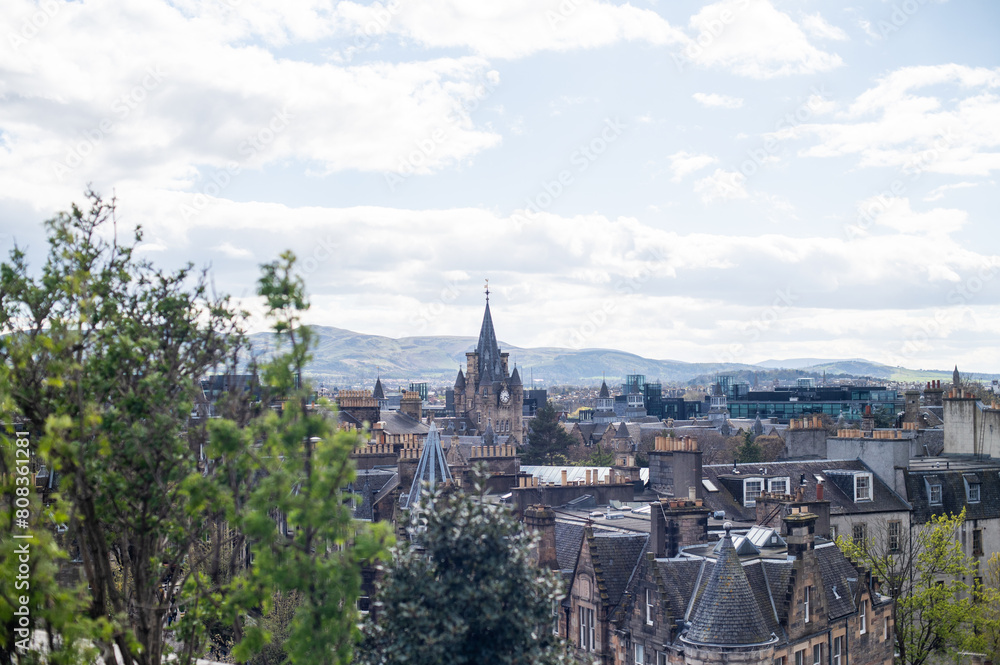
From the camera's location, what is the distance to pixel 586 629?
101 ft

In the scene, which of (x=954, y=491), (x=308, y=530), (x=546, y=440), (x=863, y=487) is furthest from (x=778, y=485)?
(x=546, y=440)

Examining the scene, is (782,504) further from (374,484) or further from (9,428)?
(9,428)

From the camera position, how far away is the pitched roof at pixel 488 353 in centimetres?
13825

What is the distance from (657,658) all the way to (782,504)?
10467mm

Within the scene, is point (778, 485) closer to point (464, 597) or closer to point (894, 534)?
point (894, 534)

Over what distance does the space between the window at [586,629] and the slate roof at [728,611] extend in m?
4.49

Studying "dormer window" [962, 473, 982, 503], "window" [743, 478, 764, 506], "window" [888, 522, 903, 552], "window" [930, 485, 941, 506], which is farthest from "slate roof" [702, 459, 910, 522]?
"dormer window" [962, 473, 982, 503]

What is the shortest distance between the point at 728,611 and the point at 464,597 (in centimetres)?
1432

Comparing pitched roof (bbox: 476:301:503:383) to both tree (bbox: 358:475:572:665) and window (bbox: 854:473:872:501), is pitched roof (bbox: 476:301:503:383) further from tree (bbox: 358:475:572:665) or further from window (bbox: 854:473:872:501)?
tree (bbox: 358:475:572:665)

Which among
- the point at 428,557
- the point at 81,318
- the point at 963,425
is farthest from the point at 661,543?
the point at 963,425

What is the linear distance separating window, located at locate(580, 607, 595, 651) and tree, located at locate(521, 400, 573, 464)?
6698 cm

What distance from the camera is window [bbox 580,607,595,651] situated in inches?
1197

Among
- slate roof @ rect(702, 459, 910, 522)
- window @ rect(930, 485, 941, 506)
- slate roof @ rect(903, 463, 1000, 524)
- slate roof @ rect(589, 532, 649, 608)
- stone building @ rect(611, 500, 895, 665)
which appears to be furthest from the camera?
window @ rect(930, 485, 941, 506)

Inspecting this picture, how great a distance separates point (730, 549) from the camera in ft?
88.8
